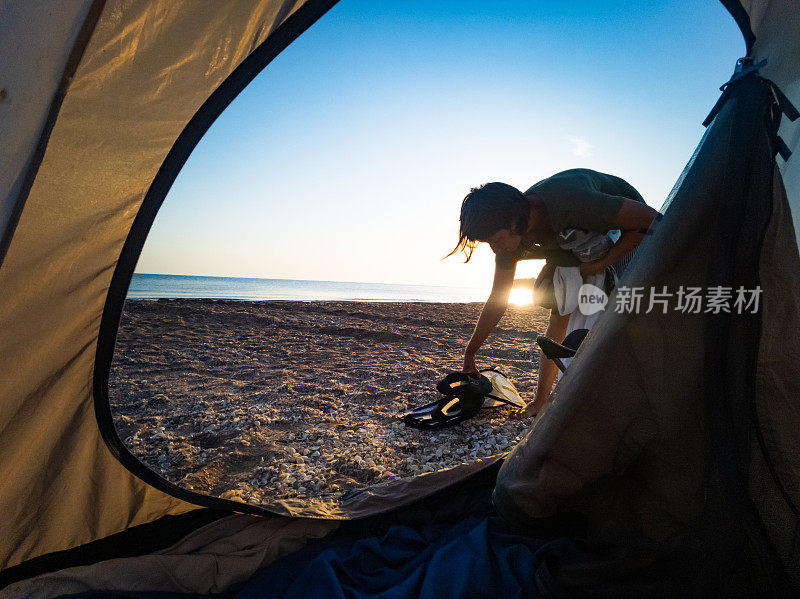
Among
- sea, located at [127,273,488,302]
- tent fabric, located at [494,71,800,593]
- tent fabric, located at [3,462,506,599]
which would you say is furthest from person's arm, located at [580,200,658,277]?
sea, located at [127,273,488,302]

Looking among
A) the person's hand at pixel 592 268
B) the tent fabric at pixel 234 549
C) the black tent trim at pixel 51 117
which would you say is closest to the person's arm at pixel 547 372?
the person's hand at pixel 592 268

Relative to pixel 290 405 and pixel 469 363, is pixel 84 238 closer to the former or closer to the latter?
pixel 290 405

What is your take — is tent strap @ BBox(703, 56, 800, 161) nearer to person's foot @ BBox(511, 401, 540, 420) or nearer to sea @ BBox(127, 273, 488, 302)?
person's foot @ BBox(511, 401, 540, 420)

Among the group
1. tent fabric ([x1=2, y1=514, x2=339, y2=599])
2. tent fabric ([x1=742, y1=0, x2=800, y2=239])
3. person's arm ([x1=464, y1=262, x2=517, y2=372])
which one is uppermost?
tent fabric ([x1=742, y1=0, x2=800, y2=239])

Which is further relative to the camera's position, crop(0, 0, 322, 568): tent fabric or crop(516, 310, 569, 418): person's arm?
crop(516, 310, 569, 418): person's arm

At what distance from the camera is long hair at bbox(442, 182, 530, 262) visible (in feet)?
6.72

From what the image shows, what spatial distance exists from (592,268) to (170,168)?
2.17 metres

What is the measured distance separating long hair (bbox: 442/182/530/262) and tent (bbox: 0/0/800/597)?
94cm

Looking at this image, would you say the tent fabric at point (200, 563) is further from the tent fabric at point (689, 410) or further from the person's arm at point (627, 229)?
the person's arm at point (627, 229)

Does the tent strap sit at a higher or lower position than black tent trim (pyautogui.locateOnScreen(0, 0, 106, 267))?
higher

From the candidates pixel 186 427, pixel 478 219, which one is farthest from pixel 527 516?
pixel 186 427

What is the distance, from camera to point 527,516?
1231 mm

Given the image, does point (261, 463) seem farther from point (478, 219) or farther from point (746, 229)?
point (746, 229)

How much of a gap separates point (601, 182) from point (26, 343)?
103 inches
